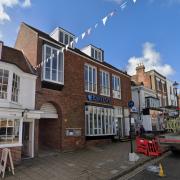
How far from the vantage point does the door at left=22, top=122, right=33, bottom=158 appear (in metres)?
11.2

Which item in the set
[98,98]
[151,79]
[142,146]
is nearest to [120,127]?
[98,98]

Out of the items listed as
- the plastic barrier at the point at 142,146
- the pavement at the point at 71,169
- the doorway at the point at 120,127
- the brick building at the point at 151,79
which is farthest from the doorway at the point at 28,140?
the brick building at the point at 151,79

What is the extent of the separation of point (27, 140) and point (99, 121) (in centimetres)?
673

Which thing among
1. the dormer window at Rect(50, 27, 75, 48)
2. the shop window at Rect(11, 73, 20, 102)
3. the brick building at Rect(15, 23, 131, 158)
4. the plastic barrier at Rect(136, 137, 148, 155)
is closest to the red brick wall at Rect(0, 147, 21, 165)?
the brick building at Rect(15, 23, 131, 158)

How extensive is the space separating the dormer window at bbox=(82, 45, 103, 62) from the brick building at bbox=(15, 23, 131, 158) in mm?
2059

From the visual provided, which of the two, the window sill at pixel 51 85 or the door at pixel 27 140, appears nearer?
the door at pixel 27 140

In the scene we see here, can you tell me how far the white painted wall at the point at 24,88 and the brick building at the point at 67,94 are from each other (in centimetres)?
47

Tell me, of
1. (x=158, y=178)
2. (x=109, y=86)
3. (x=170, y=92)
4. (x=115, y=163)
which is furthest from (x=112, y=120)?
(x=170, y=92)

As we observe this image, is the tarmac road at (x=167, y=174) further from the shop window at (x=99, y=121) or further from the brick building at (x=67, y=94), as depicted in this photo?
the shop window at (x=99, y=121)

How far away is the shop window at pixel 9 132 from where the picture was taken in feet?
31.2

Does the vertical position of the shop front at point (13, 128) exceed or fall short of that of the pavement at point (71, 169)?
it exceeds it

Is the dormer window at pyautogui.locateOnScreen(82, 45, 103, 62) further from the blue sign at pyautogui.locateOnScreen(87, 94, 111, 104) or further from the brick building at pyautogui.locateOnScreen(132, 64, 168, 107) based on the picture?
the brick building at pyautogui.locateOnScreen(132, 64, 168, 107)

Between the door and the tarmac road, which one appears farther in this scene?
the door

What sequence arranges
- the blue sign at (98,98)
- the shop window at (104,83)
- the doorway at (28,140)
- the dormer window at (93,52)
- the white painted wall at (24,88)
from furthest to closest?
the dormer window at (93,52), the shop window at (104,83), the blue sign at (98,98), the doorway at (28,140), the white painted wall at (24,88)
